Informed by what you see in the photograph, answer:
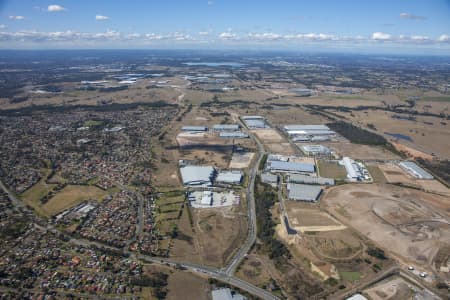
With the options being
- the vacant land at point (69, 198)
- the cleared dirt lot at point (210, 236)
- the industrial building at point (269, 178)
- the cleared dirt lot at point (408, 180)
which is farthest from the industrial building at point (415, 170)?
the vacant land at point (69, 198)

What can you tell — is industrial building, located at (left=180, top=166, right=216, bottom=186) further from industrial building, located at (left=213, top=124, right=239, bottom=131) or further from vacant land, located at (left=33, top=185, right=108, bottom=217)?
industrial building, located at (left=213, top=124, right=239, bottom=131)

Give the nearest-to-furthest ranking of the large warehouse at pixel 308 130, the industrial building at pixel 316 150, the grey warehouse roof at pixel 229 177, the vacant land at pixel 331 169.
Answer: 1. the grey warehouse roof at pixel 229 177
2. the vacant land at pixel 331 169
3. the industrial building at pixel 316 150
4. the large warehouse at pixel 308 130

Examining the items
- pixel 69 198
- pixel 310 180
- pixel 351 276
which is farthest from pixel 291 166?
pixel 69 198

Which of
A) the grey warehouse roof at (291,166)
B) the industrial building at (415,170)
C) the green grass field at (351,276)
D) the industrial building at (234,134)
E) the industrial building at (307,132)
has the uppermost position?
the industrial building at (234,134)

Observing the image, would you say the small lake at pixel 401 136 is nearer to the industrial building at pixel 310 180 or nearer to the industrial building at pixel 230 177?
the industrial building at pixel 310 180

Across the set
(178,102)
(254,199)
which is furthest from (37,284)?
(178,102)

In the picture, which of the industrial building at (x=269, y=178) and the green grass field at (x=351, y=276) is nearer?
the green grass field at (x=351, y=276)

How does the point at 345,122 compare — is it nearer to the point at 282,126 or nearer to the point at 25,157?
the point at 282,126

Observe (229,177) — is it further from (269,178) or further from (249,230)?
(249,230)
